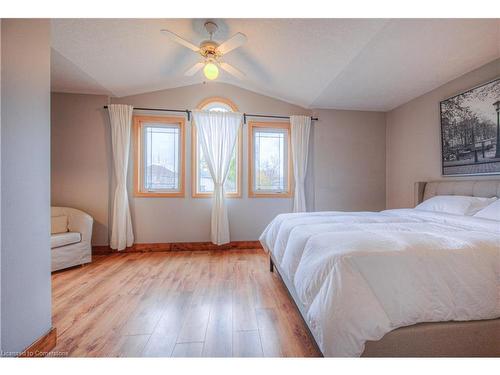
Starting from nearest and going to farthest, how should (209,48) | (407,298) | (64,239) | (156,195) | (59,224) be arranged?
(407,298) < (209,48) < (64,239) < (59,224) < (156,195)

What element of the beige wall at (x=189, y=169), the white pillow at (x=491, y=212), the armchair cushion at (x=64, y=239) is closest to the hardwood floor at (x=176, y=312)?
the armchair cushion at (x=64, y=239)

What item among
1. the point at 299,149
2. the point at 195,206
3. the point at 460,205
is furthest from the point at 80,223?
the point at 460,205

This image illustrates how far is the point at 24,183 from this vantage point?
1.10m

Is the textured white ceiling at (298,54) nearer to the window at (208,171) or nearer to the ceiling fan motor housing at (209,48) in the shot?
the ceiling fan motor housing at (209,48)

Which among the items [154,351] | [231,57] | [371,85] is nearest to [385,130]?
[371,85]

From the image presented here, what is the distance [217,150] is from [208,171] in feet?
1.28

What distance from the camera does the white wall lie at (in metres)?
1.01

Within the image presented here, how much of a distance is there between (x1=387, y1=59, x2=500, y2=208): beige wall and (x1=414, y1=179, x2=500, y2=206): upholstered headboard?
181 millimetres

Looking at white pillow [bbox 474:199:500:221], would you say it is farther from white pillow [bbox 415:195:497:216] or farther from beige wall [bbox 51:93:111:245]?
beige wall [bbox 51:93:111:245]

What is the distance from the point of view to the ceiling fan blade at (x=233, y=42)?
1.80 m

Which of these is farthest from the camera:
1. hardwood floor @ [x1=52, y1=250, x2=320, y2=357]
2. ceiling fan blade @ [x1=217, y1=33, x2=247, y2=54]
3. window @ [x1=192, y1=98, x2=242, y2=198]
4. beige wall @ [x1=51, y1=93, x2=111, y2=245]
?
window @ [x1=192, y1=98, x2=242, y2=198]

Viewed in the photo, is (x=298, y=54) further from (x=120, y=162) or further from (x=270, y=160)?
(x=120, y=162)

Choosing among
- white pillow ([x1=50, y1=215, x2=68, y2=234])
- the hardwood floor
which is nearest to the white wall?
the hardwood floor

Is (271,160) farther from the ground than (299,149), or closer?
closer
